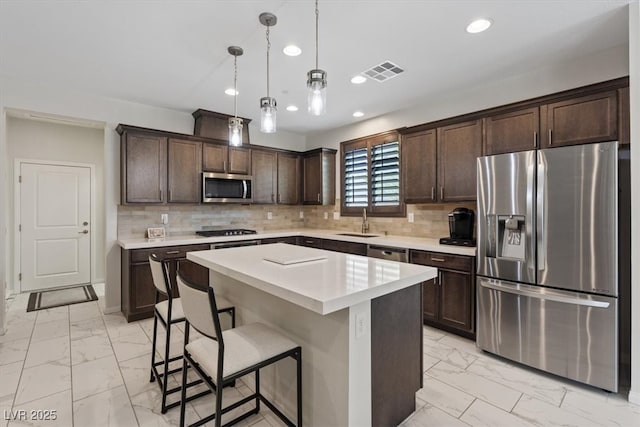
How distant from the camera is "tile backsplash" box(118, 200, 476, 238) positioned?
402cm

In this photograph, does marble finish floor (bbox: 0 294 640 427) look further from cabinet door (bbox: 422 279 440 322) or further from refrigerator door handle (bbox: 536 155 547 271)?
refrigerator door handle (bbox: 536 155 547 271)

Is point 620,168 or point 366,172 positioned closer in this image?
point 620,168

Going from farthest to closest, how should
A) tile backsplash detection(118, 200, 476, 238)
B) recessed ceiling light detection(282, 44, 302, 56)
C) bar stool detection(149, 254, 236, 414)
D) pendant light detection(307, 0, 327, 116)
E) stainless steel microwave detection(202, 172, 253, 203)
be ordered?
stainless steel microwave detection(202, 172, 253, 203) < tile backsplash detection(118, 200, 476, 238) < recessed ceiling light detection(282, 44, 302, 56) < bar stool detection(149, 254, 236, 414) < pendant light detection(307, 0, 327, 116)

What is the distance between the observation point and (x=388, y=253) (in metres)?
3.68

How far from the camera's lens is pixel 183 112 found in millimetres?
4426

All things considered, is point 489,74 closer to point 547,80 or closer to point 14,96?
point 547,80

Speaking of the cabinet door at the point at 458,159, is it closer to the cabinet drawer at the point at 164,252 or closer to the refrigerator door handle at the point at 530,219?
the refrigerator door handle at the point at 530,219

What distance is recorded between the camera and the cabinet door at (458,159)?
10.7 feet

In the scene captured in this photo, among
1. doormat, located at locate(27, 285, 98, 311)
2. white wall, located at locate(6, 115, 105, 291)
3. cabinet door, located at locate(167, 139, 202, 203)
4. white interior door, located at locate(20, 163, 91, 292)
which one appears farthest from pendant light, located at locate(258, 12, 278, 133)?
white interior door, located at locate(20, 163, 91, 292)

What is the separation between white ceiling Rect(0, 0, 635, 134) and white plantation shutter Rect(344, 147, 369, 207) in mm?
1276

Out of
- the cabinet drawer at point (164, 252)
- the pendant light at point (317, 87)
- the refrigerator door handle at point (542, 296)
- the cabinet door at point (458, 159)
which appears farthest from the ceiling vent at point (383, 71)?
the cabinet drawer at point (164, 252)

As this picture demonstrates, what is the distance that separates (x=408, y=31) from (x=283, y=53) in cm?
105

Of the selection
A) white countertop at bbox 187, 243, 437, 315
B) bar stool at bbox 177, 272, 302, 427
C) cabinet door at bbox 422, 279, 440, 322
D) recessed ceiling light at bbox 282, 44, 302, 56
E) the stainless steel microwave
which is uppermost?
recessed ceiling light at bbox 282, 44, 302, 56

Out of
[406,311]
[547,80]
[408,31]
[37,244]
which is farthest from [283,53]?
[37,244]
